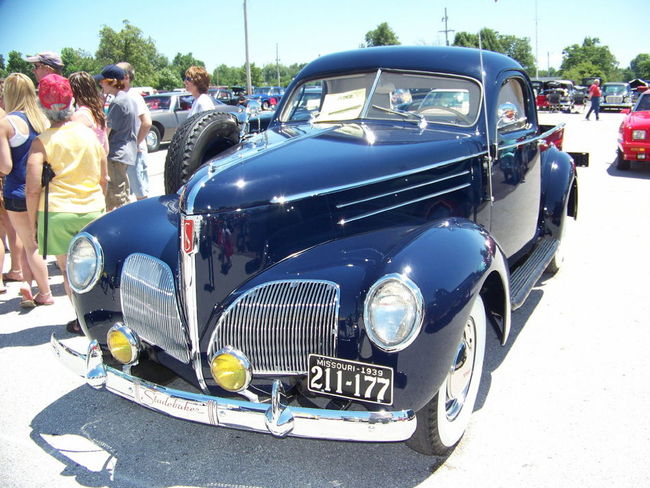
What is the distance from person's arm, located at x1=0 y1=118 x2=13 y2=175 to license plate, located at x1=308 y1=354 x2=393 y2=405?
10.3ft

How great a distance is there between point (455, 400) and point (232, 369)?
3.56 feet

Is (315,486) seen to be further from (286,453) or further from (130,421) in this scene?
(130,421)

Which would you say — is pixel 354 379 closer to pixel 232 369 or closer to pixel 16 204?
pixel 232 369

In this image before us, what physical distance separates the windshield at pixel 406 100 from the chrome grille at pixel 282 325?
1573mm

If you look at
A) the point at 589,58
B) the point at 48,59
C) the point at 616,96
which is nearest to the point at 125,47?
the point at 616,96

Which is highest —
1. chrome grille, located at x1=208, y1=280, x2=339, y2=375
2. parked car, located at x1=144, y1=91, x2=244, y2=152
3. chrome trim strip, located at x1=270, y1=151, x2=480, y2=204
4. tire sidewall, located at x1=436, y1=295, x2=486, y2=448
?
parked car, located at x1=144, y1=91, x2=244, y2=152

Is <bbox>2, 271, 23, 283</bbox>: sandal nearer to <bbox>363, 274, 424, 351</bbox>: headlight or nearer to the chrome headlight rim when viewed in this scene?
the chrome headlight rim

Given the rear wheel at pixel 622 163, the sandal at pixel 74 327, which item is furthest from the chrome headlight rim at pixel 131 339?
the rear wheel at pixel 622 163

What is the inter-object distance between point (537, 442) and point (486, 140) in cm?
170

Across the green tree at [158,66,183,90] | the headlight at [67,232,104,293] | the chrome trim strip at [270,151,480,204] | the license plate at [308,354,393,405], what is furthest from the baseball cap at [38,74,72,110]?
the green tree at [158,66,183,90]

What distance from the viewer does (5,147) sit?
13.7ft

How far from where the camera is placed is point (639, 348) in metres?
3.72

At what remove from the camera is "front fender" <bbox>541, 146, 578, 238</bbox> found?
4.73 m

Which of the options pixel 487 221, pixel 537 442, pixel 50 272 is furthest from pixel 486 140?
pixel 50 272
